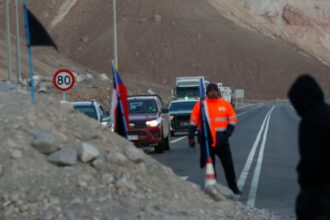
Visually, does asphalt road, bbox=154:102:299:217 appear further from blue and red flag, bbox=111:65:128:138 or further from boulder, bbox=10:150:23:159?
boulder, bbox=10:150:23:159

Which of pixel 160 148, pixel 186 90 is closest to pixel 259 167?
pixel 160 148

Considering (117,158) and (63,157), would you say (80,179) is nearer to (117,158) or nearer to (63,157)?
(63,157)

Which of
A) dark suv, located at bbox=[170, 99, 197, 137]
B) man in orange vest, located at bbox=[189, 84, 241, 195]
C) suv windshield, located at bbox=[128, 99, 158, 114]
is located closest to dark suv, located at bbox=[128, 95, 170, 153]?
suv windshield, located at bbox=[128, 99, 158, 114]

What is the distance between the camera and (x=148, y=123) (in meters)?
26.2

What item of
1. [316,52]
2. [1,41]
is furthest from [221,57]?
[1,41]

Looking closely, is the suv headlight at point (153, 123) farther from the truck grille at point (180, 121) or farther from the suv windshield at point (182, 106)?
the suv windshield at point (182, 106)

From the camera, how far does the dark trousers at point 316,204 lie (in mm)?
6590

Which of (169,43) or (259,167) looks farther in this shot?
(169,43)

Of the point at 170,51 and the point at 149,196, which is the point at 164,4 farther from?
the point at 149,196

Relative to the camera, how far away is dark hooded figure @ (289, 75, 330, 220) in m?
6.55

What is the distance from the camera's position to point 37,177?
38.3ft

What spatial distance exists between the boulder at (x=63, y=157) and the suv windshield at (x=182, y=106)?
2584cm

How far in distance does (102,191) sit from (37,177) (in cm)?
88

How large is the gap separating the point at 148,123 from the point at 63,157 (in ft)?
46.5
